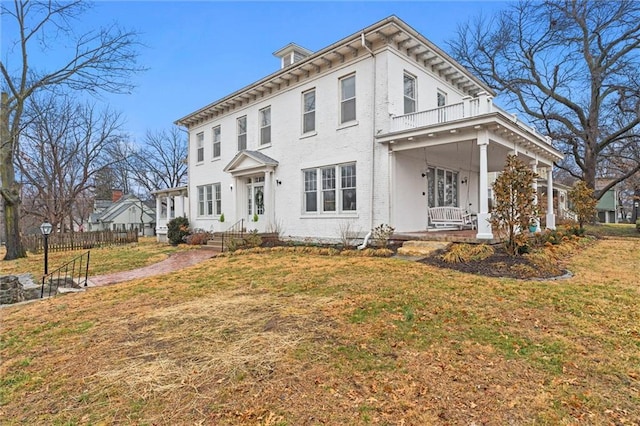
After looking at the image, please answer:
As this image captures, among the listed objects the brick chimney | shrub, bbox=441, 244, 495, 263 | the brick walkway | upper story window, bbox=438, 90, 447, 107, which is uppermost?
upper story window, bbox=438, 90, 447, 107

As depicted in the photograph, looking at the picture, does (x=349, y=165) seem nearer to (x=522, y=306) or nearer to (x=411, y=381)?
(x=522, y=306)

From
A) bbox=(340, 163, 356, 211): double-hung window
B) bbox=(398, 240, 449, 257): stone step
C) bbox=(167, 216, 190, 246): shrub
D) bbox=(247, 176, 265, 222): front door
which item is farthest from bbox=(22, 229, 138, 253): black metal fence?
bbox=(398, 240, 449, 257): stone step

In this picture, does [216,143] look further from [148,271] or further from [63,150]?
[63,150]

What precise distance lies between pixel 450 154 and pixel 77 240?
1945 centimetres

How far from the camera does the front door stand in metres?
15.6

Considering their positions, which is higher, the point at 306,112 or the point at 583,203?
the point at 306,112

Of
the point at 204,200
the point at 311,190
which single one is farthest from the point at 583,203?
the point at 204,200

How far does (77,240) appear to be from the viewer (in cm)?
1883

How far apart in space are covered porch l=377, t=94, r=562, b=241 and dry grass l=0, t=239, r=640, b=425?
15.3 ft

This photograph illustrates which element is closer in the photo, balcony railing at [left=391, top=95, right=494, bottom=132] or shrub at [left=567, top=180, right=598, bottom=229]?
balcony railing at [left=391, top=95, right=494, bottom=132]

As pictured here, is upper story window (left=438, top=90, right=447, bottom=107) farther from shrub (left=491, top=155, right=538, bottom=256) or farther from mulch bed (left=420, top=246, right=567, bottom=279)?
mulch bed (left=420, top=246, right=567, bottom=279)

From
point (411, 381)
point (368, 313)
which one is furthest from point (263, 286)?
point (411, 381)

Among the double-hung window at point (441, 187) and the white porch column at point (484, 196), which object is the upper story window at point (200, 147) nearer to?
the double-hung window at point (441, 187)

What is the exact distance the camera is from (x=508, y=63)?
23797mm
